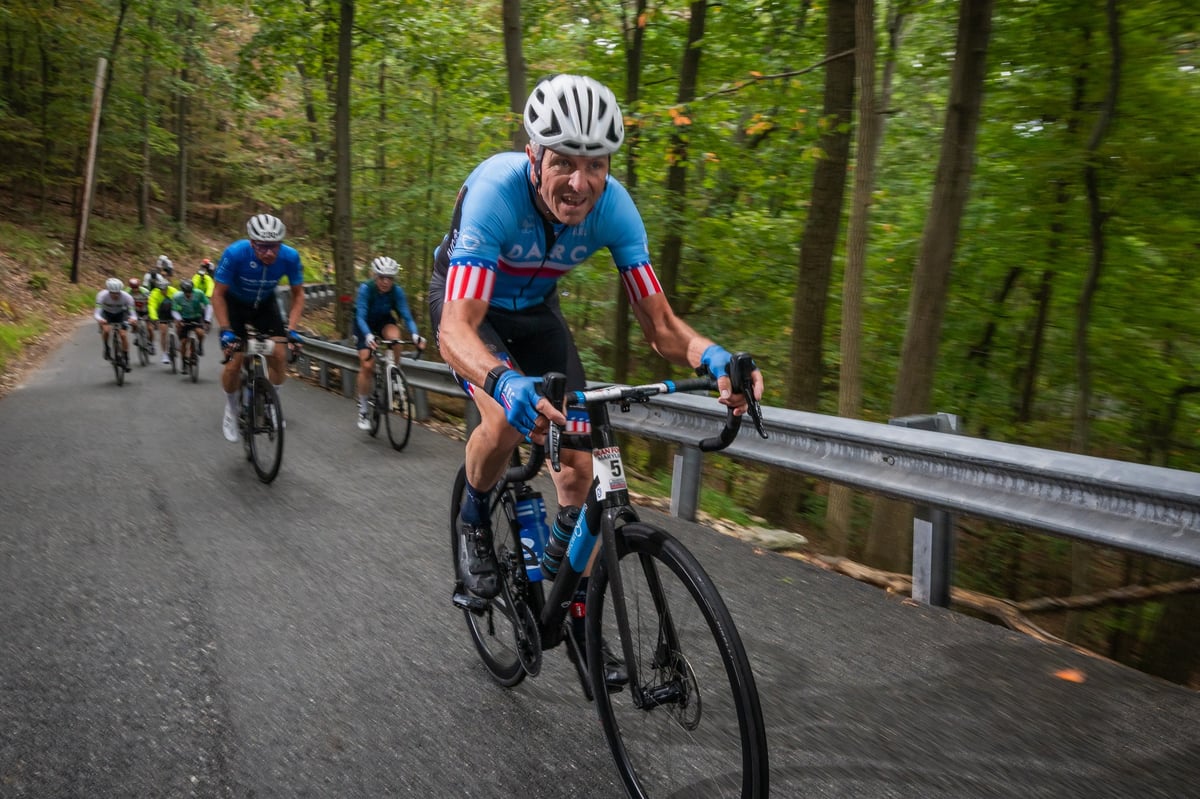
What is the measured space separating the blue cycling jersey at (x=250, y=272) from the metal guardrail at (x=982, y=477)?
4.41m

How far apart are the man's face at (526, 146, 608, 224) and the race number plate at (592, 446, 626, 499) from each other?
0.95 metres

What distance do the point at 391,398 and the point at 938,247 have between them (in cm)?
602

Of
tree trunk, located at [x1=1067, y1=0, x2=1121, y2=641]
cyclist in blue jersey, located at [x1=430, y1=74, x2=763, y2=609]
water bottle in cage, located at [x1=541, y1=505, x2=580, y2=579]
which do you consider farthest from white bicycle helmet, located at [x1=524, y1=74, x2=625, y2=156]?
tree trunk, located at [x1=1067, y1=0, x2=1121, y2=641]

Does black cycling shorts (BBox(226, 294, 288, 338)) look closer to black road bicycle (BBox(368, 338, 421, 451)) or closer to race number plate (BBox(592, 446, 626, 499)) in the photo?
black road bicycle (BBox(368, 338, 421, 451))

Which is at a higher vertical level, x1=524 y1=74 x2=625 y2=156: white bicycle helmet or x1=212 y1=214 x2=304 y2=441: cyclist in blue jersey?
x1=524 y1=74 x2=625 y2=156: white bicycle helmet

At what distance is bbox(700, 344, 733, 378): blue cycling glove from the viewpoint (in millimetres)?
2769

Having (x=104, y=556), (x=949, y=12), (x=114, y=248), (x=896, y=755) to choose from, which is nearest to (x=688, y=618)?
(x=896, y=755)

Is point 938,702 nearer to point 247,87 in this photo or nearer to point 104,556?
point 104,556

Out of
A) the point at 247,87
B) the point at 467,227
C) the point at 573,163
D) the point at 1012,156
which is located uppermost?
the point at 247,87

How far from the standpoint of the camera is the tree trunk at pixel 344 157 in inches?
698

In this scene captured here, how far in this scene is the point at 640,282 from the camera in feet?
11.5

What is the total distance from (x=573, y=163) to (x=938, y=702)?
2.51 metres

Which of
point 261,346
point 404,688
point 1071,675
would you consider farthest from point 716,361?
point 261,346

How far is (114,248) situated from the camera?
3838cm
